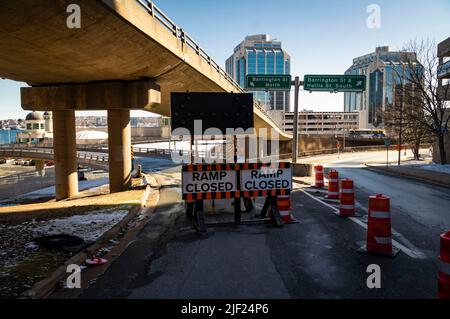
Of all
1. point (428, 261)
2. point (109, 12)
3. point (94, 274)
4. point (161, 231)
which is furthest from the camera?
point (109, 12)

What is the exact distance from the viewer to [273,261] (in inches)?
263

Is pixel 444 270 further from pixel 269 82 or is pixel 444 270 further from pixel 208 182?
pixel 269 82

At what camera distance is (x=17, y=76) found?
60.4 feet

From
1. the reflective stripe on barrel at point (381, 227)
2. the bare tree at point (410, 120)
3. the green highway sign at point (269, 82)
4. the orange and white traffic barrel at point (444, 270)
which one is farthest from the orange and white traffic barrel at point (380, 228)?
the bare tree at point (410, 120)

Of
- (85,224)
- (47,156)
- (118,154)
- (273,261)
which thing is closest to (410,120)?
(118,154)

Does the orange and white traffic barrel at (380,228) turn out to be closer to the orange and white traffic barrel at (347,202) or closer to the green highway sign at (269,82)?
the orange and white traffic barrel at (347,202)

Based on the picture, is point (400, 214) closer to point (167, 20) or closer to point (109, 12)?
point (109, 12)

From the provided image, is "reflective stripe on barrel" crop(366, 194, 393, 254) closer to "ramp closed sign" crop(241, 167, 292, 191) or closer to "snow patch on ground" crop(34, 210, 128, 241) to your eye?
"ramp closed sign" crop(241, 167, 292, 191)

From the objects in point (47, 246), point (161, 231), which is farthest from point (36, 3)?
point (161, 231)

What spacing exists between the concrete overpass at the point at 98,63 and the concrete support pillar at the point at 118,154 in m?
0.06

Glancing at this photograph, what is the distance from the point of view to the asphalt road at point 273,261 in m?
5.34

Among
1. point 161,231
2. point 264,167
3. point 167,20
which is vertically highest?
point 167,20
